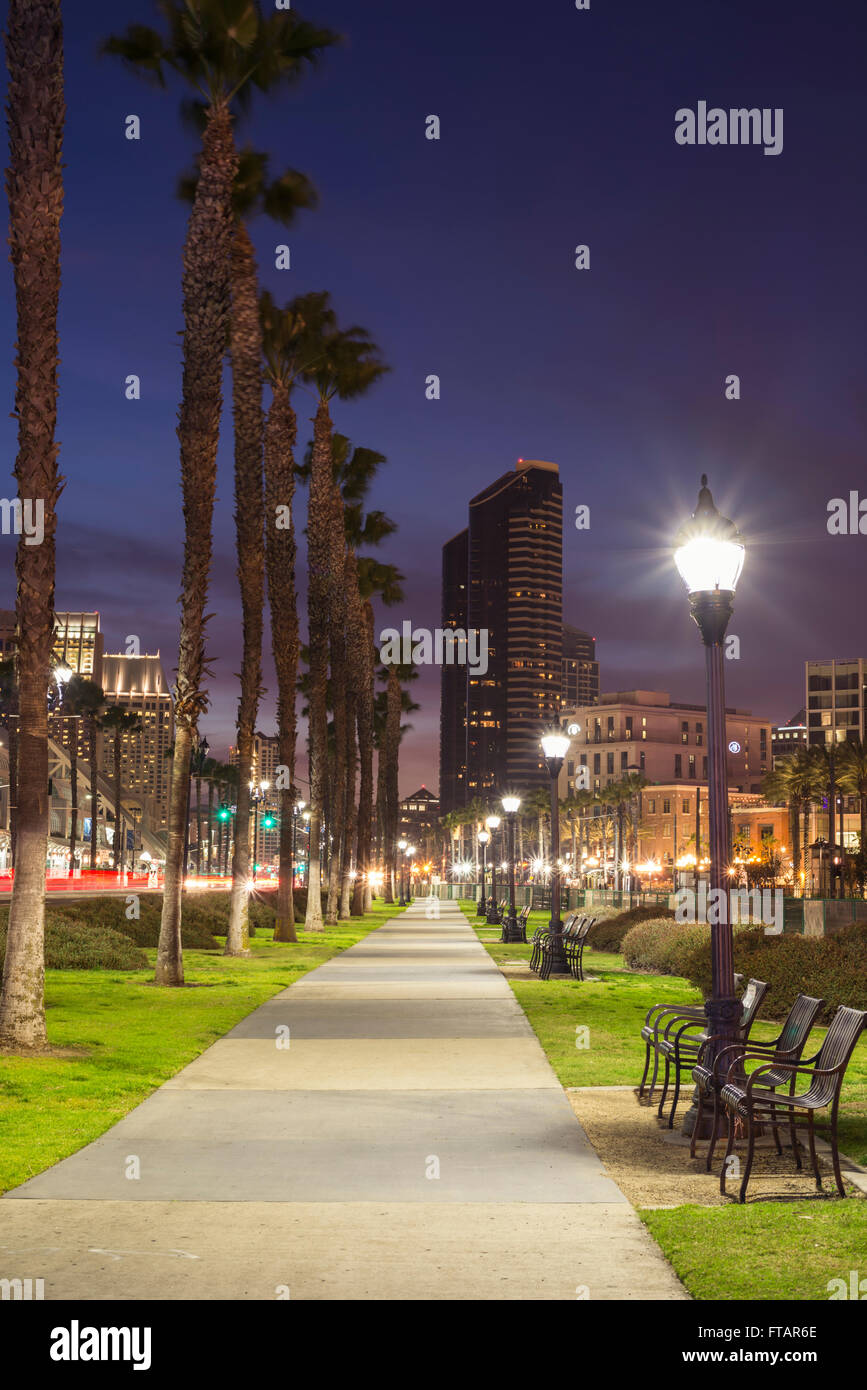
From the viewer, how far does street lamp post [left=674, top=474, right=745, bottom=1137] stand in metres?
10.2

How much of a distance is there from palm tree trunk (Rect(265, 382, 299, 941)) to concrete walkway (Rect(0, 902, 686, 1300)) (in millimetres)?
21724

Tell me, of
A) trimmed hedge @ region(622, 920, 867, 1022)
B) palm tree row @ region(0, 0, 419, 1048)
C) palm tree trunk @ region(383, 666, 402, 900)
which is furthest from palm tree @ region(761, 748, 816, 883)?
trimmed hedge @ region(622, 920, 867, 1022)

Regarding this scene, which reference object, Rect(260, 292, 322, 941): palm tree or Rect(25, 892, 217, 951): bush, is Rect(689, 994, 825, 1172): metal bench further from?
Rect(260, 292, 322, 941): palm tree

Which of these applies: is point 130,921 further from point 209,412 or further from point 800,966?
point 800,966

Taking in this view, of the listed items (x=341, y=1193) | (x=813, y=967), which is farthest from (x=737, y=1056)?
(x=813, y=967)

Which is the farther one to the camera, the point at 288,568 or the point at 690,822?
the point at 690,822

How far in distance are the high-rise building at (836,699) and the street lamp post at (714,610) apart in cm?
16912

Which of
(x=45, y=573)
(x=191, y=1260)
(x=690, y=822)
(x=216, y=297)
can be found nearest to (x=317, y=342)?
(x=216, y=297)

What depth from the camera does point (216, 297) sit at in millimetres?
23703

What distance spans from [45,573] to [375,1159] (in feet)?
28.1

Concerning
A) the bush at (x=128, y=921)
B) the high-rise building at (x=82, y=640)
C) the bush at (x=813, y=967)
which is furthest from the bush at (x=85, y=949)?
the high-rise building at (x=82, y=640)

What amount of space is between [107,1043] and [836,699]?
172 m

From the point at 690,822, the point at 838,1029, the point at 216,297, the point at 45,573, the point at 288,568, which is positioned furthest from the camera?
the point at 690,822
